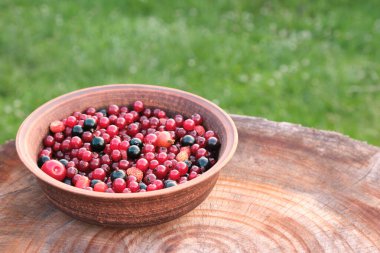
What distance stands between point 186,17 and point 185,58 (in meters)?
1.13

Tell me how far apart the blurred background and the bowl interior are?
283cm

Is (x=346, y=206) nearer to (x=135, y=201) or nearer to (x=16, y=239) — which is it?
(x=135, y=201)

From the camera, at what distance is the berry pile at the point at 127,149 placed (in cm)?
267

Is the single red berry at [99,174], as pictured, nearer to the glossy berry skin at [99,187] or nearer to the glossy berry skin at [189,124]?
the glossy berry skin at [99,187]

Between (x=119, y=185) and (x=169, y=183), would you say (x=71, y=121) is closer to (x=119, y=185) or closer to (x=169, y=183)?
(x=119, y=185)

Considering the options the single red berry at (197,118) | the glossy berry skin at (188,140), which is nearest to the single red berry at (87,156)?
the glossy berry skin at (188,140)

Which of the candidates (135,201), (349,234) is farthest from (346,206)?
(135,201)

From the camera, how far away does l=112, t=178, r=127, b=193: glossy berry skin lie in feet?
8.46

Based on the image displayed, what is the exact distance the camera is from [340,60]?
22.9 ft

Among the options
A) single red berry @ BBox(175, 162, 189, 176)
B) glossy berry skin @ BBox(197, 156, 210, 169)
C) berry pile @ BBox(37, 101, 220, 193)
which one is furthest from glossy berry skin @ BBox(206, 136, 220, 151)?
single red berry @ BBox(175, 162, 189, 176)

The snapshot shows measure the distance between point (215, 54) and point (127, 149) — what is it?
13.8 ft

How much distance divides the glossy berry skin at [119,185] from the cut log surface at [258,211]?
27 cm

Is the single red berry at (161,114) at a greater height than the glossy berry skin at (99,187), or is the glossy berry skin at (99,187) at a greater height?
the single red berry at (161,114)

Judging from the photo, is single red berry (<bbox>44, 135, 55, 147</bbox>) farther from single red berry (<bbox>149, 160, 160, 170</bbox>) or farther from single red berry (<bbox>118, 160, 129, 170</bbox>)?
single red berry (<bbox>149, 160, 160, 170</bbox>)
